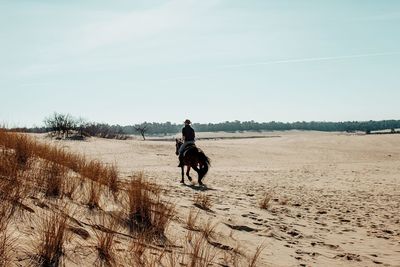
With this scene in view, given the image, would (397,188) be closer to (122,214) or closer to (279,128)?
(122,214)

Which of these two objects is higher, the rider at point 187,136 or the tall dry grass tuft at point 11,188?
the rider at point 187,136

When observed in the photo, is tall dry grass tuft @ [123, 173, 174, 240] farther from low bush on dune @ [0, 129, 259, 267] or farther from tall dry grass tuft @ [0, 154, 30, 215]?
tall dry grass tuft @ [0, 154, 30, 215]

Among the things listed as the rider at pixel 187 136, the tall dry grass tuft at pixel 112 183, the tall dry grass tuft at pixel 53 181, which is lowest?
the tall dry grass tuft at pixel 112 183

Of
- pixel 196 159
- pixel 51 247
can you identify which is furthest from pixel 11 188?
pixel 196 159

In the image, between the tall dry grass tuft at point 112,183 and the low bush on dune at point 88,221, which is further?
the tall dry grass tuft at point 112,183

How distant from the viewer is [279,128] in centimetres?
18550

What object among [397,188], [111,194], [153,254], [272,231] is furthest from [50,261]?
[397,188]

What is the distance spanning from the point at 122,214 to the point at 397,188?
11.5m

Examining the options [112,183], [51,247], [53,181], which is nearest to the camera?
[51,247]

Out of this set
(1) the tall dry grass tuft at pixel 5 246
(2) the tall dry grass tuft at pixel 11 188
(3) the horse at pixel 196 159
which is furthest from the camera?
(3) the horse at pixel 196 159

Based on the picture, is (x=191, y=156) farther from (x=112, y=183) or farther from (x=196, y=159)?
A: (x=112, y=183)

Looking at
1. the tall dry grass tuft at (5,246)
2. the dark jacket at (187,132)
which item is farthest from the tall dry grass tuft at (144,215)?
the dark jacket at (187,132)

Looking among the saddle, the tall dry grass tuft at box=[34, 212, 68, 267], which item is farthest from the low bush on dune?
the saddle

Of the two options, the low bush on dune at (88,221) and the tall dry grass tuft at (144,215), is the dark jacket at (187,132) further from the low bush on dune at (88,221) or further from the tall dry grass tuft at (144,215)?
the tall dry grass tuft at (144,215)
